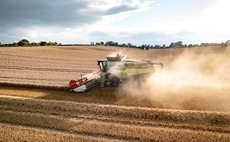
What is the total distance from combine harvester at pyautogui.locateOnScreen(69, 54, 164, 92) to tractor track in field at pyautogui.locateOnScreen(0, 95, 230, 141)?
2.71 metres

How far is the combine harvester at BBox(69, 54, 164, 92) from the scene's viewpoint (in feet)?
51.2

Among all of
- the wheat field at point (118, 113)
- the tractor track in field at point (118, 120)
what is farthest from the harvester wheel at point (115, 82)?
the tractor track in field at point (118, 120)

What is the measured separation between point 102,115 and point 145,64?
225 inches

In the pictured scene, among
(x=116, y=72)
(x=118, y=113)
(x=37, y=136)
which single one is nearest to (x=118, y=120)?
(x=118, y=113)

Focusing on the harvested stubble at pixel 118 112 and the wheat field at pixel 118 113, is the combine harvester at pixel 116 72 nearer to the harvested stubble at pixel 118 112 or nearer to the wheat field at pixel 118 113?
the wheat field at pixel 118 113

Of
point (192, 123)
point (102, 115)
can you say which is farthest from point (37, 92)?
point (192, 123)

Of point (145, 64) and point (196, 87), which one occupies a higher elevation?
point (145, 64)

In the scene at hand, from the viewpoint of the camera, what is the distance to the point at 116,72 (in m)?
15.8

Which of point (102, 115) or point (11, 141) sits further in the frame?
point (102, 115)

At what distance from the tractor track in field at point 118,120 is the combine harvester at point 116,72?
8.90ft

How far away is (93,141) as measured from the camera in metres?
8.88

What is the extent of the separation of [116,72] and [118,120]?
215 inches

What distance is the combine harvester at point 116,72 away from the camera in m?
15.6

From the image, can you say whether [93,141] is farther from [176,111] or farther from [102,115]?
[176,111]
